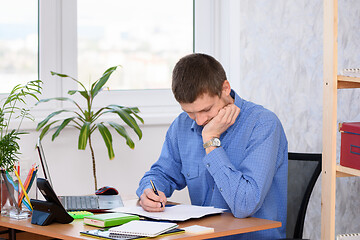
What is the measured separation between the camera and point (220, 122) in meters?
2.20

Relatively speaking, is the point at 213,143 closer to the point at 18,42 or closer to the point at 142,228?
the point at 142,228

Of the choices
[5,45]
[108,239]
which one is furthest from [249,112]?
[5,45]

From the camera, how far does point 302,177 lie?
2.39 meters

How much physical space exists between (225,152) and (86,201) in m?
0.55

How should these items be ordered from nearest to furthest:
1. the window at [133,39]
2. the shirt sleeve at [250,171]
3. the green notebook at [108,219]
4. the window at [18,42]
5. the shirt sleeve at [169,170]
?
the green notebook at [108,219]
the shirt sleeve at [250,171]
the shirt sleeve at [169,170]
the window at [18,42]
the window at [133,39]

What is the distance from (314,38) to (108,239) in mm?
1832

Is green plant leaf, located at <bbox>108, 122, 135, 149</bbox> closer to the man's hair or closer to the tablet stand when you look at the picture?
the man's hair

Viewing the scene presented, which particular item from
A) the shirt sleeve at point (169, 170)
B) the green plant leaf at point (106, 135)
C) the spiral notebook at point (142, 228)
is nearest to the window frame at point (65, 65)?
the green plant leaf at point (106, 135)

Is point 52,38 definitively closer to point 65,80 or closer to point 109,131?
point 65,80

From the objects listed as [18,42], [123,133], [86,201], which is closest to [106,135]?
[123,133]

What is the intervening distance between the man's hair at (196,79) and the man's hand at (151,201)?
347 millimetres

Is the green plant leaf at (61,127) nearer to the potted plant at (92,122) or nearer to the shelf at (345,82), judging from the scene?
the potted plant at (92,122)

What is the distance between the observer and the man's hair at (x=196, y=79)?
2123 millimetres

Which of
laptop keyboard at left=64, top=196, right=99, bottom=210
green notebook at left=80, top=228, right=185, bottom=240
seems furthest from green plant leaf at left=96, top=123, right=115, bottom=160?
green notebook at left=80, top=228, right=185, bottom=240
